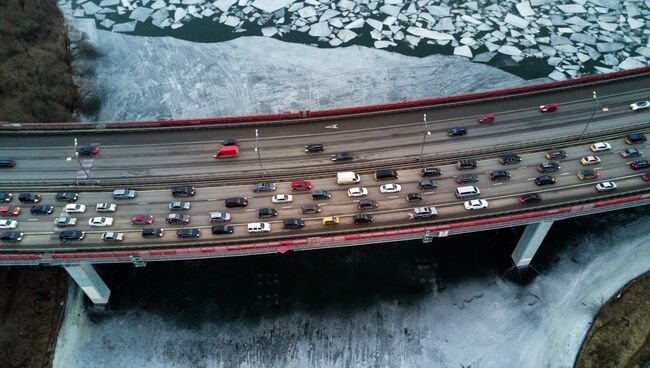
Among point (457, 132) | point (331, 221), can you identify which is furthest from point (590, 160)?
point (331, 221)

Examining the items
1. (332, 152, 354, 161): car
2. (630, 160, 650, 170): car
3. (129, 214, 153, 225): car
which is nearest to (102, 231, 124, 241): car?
(129, 214, 153, 225): car

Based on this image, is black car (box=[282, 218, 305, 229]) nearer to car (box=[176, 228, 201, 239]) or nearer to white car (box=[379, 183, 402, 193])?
car (box=[176, 228, 201, 239])

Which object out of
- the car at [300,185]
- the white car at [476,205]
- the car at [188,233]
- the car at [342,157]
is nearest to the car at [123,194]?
the car at [188,233]

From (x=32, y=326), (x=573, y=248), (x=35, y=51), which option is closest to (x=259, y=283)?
(x=32, y=326)

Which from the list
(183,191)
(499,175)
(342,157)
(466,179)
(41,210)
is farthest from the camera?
(342,157)

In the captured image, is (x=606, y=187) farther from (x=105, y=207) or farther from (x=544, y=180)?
(x=105, y=207)

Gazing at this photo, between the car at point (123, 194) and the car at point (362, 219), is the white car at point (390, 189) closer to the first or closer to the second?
the car at point (362, 219)
